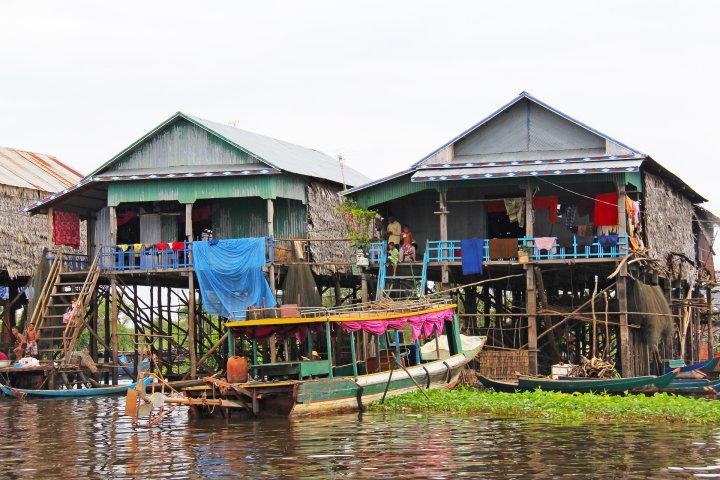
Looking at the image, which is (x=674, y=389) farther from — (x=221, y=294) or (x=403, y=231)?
(x=221, y=294)

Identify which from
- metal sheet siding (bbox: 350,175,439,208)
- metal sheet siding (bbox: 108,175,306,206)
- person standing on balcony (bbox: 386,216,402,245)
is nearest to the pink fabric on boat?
metal sheet siding (bbox: 350,175,439,208)

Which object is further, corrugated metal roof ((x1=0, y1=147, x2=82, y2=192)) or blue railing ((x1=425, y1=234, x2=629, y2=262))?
corrugated metal roof ((x1=0, y1=147, x2=82, y2=192))

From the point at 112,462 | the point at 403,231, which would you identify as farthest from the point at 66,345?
the point at 112,462

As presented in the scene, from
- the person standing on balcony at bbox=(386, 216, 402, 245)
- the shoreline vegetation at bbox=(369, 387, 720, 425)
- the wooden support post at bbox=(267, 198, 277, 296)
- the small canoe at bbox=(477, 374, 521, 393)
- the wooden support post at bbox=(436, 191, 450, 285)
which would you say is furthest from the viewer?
the person standing on balcony at bbox=(386, 216, 402, 245)

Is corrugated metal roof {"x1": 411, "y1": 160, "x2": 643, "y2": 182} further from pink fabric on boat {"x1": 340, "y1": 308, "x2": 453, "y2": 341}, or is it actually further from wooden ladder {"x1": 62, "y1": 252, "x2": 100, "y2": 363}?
wooden ladder {"x1": 62, "y1": 252, "x2": 100, "y2": 363}

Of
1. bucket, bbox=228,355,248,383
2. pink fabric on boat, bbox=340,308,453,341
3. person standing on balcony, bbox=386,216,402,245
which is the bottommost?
bucket, bbox=228,355,248,383

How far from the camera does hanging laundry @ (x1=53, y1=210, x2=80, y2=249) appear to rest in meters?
32.4

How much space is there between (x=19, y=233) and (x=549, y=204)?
16.1 metres

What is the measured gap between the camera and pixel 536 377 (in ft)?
82.0

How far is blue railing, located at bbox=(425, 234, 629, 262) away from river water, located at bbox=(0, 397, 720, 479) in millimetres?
7278

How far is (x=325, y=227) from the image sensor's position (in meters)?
32.4

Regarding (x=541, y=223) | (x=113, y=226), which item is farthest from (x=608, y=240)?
(x=113, y=226)

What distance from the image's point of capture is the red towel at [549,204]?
28184mm

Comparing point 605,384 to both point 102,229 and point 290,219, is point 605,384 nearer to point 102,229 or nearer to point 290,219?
point 290,219
